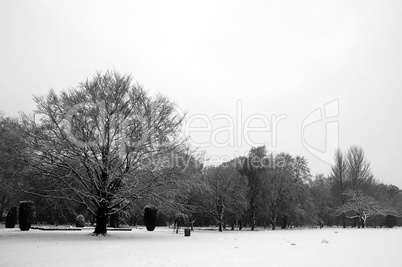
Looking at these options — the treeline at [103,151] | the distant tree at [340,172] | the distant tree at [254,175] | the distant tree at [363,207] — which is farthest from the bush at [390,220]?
the treeline at [103,151]

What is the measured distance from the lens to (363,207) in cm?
5819

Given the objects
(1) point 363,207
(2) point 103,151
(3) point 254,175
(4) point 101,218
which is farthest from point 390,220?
(2) point 103,151

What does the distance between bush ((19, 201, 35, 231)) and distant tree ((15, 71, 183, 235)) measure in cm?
678

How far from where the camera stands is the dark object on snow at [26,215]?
1156 inches

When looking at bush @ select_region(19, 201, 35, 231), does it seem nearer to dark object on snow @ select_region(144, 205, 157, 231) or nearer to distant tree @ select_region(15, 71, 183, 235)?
distant tree @ select_region(15, 71, 183, 235)

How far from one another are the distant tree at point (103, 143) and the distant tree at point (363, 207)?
46258 mm

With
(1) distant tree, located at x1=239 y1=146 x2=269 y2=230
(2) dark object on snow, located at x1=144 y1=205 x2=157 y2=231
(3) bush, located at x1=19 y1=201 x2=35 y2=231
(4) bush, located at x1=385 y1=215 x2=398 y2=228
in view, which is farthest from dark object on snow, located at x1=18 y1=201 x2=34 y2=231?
(4) bush, located at x1=385 y1=215 x2=398 y2=228

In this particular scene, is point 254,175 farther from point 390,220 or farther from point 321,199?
point 390,220

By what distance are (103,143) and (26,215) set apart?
1303 cm

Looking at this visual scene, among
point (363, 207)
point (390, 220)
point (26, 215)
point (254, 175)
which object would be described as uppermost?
point (254, 175)

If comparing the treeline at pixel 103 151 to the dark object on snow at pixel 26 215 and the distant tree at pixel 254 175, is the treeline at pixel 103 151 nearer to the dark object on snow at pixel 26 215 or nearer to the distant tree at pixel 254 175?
the dark object on snow at pixel 26 215

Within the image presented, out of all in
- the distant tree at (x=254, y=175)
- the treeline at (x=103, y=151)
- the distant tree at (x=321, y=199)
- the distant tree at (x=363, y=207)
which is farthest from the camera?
the distant tree at (x=321, y=199)

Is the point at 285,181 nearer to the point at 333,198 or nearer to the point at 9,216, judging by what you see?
the point at 333,198

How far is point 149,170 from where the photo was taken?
927 inches
